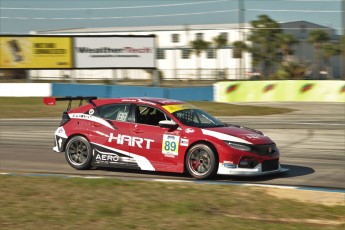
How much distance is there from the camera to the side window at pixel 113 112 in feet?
37.1

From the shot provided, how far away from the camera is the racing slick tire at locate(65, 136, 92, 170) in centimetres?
1150

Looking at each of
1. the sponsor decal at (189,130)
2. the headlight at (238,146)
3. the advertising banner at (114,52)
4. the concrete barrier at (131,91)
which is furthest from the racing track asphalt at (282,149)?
the advertising banner at (114,52)

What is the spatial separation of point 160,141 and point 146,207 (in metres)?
3.19

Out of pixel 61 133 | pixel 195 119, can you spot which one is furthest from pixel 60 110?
pixel 195 119

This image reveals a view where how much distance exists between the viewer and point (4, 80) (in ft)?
137

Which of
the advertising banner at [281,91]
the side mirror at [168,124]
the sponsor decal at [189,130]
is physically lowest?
the sponsor decal at [189,130]

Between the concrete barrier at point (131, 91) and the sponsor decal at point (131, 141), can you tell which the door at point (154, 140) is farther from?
the concrete barrier at point (131, 91)

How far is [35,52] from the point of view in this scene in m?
43.4

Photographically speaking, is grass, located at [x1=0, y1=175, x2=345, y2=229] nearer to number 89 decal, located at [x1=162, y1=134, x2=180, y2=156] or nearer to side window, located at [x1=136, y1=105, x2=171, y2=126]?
number 89 decal, located at [x1=162, y1=134, x2=180, y2=156]

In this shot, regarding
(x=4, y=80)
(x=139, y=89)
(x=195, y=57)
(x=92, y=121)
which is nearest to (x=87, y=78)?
(x=4, y=80)

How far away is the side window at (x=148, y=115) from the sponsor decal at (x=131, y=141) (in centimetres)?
33

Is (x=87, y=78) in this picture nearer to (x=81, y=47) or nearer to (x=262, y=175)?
(x=81, y=47)

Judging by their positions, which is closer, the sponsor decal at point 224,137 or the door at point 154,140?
the sponsor decal at point 224,137

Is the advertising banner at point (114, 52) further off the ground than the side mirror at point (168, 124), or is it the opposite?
the advertising banner at point (114, 52)
